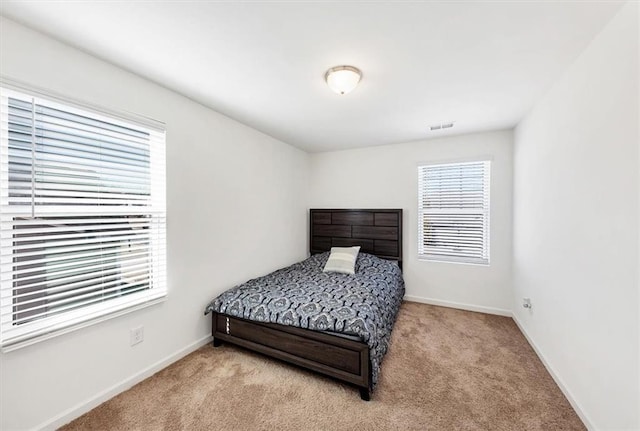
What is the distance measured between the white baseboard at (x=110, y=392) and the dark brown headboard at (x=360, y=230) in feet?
7.67

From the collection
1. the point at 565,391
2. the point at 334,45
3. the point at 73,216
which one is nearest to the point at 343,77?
the point at 334,45

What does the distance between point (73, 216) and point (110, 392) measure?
1.25m

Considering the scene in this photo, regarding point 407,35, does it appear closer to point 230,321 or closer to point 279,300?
point 279,300

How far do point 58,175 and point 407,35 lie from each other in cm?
229

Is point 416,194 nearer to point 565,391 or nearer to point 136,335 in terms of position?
point 565,391

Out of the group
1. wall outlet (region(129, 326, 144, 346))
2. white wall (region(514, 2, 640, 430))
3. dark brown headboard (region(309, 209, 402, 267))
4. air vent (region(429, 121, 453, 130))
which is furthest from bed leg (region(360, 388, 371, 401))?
air vent (region(429, 121, 453, 130))

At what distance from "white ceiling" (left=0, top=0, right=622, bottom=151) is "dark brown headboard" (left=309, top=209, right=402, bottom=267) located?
5.57 feet

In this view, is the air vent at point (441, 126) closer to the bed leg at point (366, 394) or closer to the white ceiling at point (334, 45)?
the white ceiling at point (334, 45)

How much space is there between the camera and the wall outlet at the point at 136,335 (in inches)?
75.2

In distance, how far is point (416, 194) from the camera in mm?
3645

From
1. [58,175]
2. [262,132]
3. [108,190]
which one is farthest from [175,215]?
[262,132]

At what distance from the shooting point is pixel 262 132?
328 cm

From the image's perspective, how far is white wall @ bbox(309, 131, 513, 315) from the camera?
3.21 m

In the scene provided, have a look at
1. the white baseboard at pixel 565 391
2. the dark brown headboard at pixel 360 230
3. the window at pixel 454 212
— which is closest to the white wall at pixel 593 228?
the white baseboard at pixel 565 391
